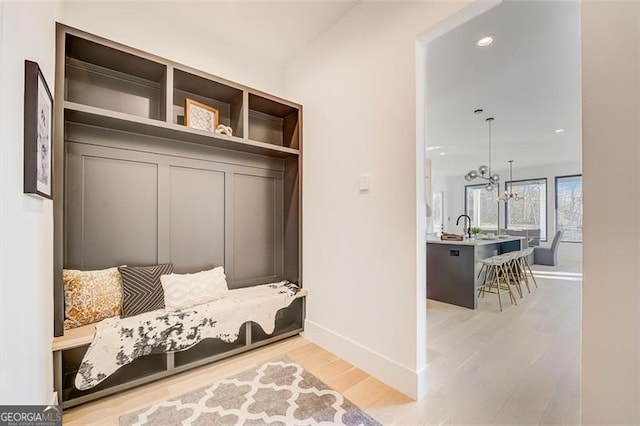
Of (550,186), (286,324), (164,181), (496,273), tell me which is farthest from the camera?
(550,186)

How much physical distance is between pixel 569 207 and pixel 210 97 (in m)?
9.43

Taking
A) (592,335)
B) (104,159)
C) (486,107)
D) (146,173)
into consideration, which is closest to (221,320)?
(146,173)

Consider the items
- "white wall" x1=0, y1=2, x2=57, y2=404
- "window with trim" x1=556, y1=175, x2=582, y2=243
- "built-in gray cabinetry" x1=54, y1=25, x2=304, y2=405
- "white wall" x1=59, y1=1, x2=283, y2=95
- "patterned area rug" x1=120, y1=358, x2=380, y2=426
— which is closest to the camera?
"white wall" x1=0, y1=2, x2=57, y2=404

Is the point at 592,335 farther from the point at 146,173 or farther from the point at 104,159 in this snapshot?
the point at 104,159

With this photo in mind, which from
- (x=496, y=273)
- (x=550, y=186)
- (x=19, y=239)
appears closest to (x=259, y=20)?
(x=19, y=239)

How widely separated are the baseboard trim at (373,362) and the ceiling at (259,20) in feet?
8.94

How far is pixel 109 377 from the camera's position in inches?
71.6

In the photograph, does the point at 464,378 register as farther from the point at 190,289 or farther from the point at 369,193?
the point at 190,289

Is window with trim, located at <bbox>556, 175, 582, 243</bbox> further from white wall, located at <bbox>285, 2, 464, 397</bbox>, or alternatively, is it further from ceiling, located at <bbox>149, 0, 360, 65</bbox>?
ceiling, located at <bbox>149, 0, 360, 65</bbox>

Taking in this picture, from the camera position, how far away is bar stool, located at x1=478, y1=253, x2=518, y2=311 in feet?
12.4

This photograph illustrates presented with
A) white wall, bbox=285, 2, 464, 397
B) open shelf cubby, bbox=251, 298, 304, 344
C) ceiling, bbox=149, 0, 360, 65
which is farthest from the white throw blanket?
ceiling, bbox=149, 0, 360, 65

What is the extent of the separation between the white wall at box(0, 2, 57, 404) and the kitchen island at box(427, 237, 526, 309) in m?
3.96

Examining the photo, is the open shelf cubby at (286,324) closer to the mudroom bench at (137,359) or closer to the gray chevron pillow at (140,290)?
the mudroom bench at (137,359)

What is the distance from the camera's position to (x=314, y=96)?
264 cm
